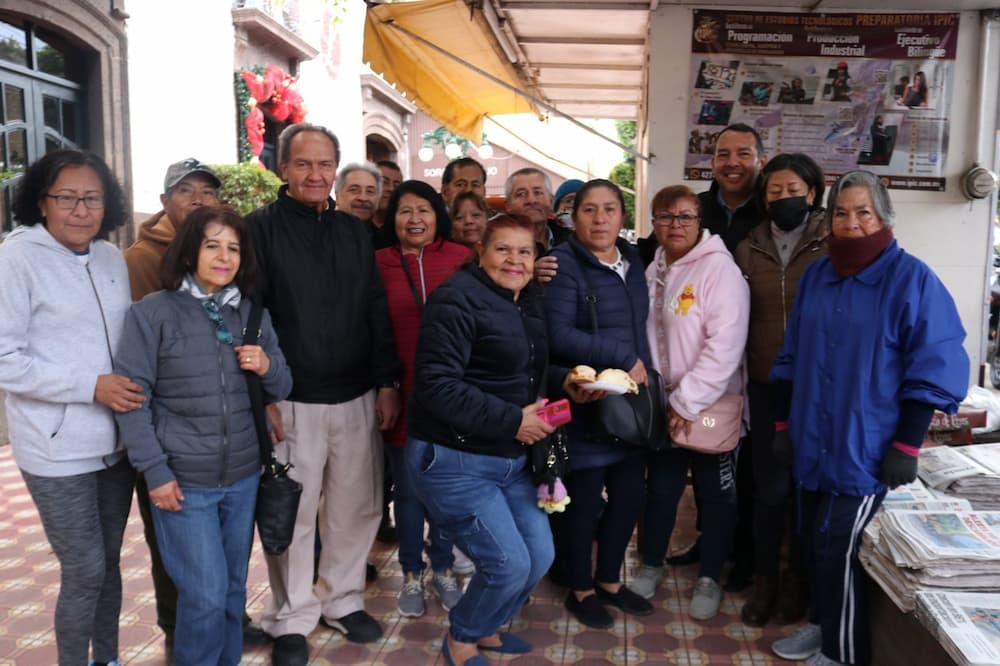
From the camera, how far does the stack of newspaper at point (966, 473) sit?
324 centimetres

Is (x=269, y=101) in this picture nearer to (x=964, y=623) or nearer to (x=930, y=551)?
(x=930, y=551)

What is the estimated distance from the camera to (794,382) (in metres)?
2.85

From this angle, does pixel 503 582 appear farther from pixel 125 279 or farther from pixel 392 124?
pixel 392 124

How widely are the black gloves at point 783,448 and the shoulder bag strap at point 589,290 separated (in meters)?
0.81

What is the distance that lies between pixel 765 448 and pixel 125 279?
255cm

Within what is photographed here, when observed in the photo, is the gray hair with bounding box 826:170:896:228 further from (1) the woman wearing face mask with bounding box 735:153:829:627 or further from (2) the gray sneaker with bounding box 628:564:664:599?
(2) the gray sneaker with bounding box 628:564:664:599

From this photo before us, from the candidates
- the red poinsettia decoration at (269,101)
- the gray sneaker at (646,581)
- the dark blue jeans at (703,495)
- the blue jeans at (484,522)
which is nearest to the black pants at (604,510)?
the dark blue jeans at (703,495)

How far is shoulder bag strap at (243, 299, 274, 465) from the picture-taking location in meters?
2.53

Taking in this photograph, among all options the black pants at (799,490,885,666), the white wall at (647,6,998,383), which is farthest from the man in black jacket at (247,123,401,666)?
the white wall at (647,6,998,383)

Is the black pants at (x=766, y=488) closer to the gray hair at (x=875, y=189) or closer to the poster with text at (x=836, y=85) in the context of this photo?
the gray hair at (x=875, y=189)

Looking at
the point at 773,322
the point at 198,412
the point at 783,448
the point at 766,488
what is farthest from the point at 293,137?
the point at 766,488

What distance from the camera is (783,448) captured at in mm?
2916

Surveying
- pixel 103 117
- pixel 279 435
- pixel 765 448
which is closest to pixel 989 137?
pixel 765 448

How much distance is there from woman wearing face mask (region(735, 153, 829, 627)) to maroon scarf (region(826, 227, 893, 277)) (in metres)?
0.47
